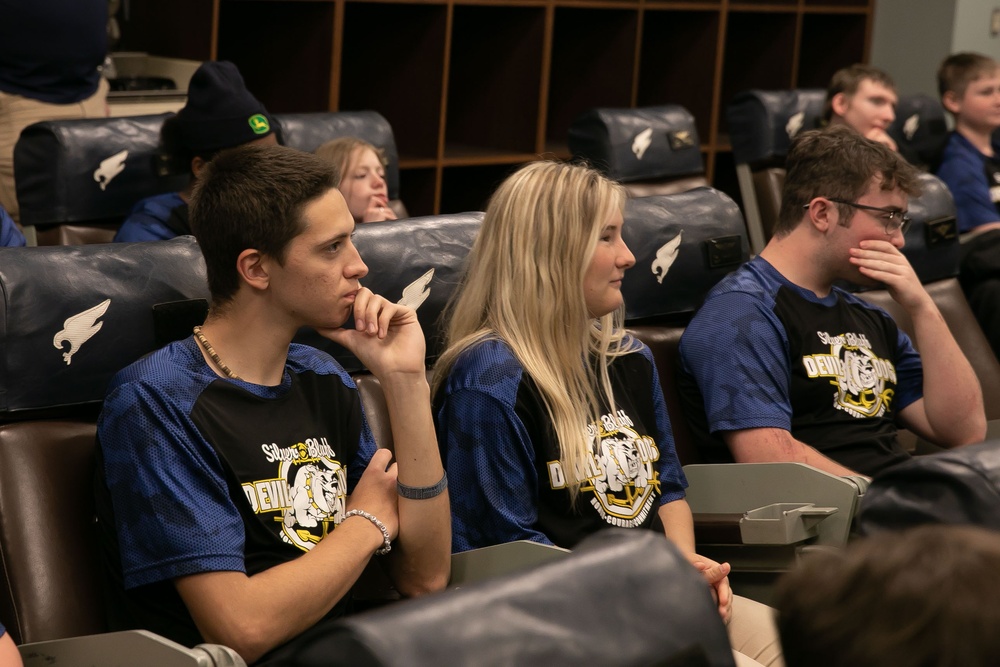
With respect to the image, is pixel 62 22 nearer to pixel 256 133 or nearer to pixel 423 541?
pixel 256 133

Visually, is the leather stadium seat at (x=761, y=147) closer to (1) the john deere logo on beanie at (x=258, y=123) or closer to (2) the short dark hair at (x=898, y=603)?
(1) the john deere logo on beanie at (x=258, y=123)

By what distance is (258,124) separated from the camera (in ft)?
8.95

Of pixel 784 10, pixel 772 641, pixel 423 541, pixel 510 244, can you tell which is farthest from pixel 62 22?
pixel 784 10

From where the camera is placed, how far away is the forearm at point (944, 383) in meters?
2.40

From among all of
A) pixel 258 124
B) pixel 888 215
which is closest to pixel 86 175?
pixel 258 124

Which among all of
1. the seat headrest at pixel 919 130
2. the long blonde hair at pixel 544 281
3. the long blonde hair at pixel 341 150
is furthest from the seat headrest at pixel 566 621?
the seat headrest at pixel 919 130

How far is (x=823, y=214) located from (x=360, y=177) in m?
1.10

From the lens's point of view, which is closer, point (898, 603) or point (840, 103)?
point (898, 603)

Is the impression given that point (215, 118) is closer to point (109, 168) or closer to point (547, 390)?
point (109, 168)

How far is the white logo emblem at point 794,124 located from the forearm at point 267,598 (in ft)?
9.08

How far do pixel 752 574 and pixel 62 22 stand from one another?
87.2 inches

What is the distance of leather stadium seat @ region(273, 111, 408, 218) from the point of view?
3113 mm

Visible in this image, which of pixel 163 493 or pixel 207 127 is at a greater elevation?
pixel 207 127

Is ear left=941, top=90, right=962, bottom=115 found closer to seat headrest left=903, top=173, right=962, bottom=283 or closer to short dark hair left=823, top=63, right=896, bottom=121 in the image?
short dark hair left=823, top=63, right=896, bottom=121
